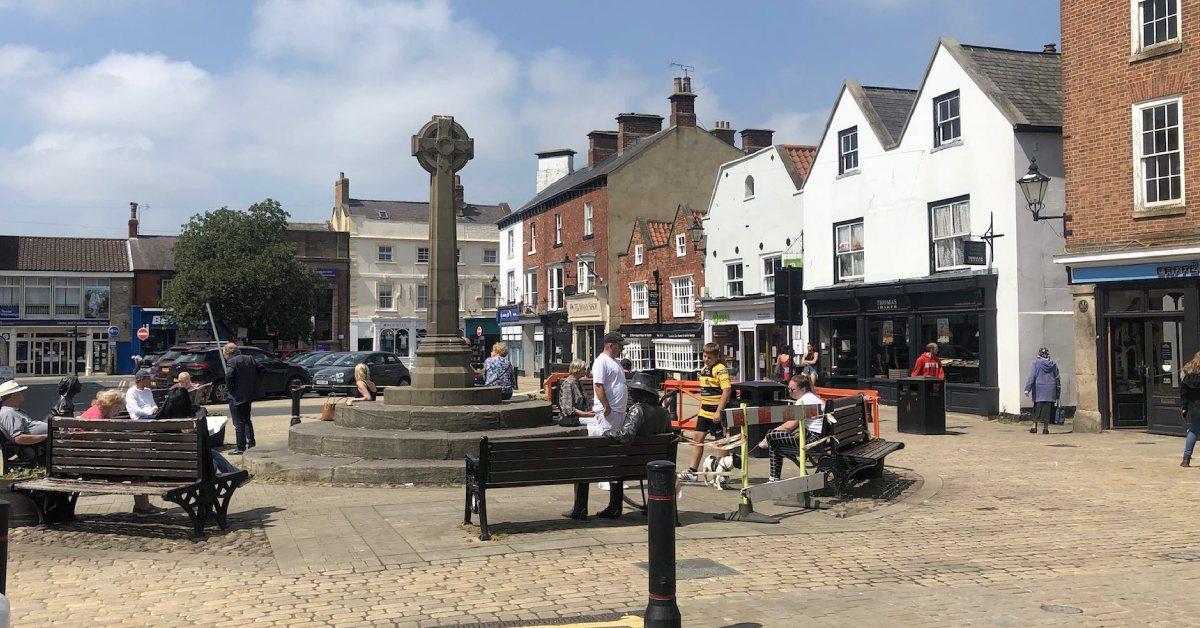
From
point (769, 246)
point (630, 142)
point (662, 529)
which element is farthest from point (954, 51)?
point (630, 142)

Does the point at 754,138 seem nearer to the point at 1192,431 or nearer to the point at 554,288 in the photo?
the point at 554,288

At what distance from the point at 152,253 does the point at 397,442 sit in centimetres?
6010

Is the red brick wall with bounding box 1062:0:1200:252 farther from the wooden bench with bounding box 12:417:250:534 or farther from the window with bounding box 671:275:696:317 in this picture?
the window with bounding box 671:275:696:317

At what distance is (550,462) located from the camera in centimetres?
846

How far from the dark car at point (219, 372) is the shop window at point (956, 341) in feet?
52.7

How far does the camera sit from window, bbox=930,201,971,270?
2330 cm

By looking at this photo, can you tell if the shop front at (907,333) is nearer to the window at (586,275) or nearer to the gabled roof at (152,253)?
the window at (586,275)

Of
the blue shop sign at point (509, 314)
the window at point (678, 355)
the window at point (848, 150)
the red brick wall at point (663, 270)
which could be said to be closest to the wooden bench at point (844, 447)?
the window at point (848, 150)

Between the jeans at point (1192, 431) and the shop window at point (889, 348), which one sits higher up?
the shop window at point (889, 348)

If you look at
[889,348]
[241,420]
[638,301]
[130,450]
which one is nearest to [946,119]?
[889,348]

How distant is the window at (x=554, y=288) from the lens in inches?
1997

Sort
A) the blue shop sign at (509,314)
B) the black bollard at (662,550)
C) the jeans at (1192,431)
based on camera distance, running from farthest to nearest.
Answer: the blue shop sign at (509,314) < the jeans at (1192,431) < the black bollard at (662,550)

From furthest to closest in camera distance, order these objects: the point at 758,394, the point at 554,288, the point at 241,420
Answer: the point at 554,288
the point at 758,394
the point at 241,420

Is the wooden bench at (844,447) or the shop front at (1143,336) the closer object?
the wooden bench at (844,447)
